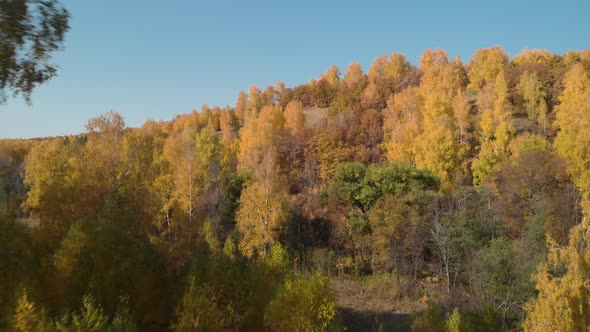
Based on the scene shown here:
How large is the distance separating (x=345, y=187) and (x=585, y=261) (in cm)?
2021

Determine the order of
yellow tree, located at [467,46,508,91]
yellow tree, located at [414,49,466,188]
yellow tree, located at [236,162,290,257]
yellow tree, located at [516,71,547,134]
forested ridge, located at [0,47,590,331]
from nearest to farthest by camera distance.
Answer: forested ridge, located at [0,47,590,331] < yellow tree, located at [236,162,290,257] < yellow tree, located at [414,49,466,188] < yellow tree, located at [516,71,547,134] < yellow tree, located at [467,46,508,91]

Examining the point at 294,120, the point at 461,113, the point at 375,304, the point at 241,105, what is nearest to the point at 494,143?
the point at 461,113

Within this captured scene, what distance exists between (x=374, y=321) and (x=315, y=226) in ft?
36.5

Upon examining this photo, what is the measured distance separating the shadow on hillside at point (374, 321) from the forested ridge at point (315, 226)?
21 centimetres

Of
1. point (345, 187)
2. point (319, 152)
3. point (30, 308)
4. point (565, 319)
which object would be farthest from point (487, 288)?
point (319, 152)

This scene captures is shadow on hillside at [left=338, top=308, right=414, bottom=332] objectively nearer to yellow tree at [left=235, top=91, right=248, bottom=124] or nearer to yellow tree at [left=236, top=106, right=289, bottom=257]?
yellow tree at [left=236, top=106, right=289, bottom=257]

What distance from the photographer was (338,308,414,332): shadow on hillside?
1891 cm

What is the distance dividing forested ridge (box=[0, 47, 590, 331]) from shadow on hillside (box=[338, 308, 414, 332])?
0.21 m

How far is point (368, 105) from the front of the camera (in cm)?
5306

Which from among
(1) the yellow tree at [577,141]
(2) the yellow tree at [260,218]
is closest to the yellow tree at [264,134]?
(2) the yellow tree at [260,218]

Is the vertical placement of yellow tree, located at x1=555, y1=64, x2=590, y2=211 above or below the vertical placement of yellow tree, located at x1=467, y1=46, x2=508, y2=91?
below

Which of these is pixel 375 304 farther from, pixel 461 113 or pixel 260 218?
pixel 461 113

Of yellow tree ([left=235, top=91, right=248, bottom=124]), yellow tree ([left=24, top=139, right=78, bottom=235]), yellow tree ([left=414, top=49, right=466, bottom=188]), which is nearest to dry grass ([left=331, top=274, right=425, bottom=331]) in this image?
yellow tree ([left=414, top=49, right=466, bottom=188])

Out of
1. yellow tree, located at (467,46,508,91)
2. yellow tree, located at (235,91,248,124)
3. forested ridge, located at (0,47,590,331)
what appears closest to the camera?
forested ridge, located at (0,47,590,331)
